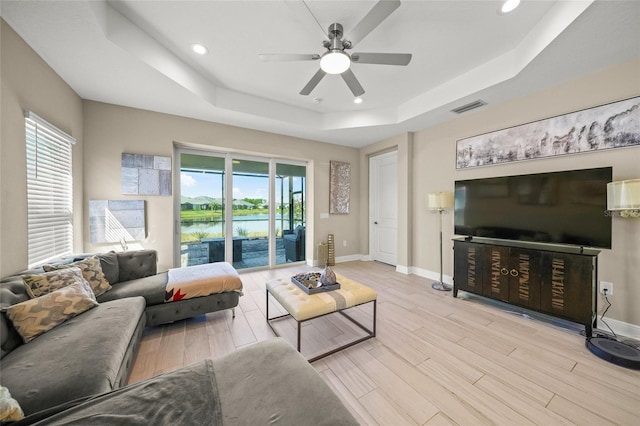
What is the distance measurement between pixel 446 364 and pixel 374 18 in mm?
2760

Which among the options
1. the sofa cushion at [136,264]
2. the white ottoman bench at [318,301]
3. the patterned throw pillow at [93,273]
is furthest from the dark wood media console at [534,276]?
the patterned throw pillow at [93,273]

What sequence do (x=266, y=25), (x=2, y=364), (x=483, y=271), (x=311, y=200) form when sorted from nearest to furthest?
(x=2, y=364) < (x=266, y=25) < (x=483, y=271) < (x=311, y=200)

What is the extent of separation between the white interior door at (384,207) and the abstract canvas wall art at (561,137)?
1.56 m

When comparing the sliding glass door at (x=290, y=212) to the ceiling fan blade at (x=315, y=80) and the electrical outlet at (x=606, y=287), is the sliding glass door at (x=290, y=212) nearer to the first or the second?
the ceiling fan blade at (x=315, y=80)

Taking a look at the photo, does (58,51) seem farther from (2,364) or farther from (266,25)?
(2,364)

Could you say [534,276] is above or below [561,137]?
below

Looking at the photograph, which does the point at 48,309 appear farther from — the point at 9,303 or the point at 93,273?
the point at 93,273

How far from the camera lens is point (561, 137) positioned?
2.62 m

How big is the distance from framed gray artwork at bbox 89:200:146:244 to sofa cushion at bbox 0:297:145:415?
1.87m

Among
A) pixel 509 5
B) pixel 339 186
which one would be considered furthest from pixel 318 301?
pixel 339 186

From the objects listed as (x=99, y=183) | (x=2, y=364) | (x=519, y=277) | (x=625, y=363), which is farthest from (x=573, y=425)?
(x=99, y=183)

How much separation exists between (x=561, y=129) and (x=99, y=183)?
5853 mm

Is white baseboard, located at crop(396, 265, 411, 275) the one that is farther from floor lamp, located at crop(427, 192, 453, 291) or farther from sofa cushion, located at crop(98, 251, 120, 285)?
sofa cushion, located at crop(98, 251, 120, 285)

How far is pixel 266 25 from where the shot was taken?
6.96ft
